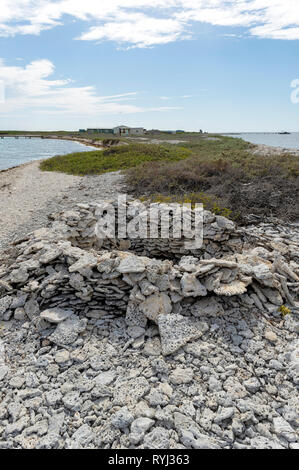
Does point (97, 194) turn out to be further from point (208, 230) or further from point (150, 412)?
point (150, 412)

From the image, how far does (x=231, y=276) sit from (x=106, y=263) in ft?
7.62

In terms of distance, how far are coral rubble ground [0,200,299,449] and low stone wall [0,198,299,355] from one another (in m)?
0.02

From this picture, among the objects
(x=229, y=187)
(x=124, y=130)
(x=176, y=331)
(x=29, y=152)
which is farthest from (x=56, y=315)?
(x=124, y=130)

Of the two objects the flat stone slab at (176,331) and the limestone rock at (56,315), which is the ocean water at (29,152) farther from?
the flat stone slab at (176,331)

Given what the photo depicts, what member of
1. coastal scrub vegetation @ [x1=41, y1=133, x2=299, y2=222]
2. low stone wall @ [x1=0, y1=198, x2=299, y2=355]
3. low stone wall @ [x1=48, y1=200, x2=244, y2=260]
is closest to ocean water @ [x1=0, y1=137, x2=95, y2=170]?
coastal scrub vegetation @ [x1=41, y1=133, x2=299, y2=222]

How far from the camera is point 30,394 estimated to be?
3.58 metres

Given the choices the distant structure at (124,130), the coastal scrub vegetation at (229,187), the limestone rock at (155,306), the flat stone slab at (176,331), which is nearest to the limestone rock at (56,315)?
the limestone rock at (155,306)

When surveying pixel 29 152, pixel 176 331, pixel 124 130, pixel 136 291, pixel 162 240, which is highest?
pixel 124 130

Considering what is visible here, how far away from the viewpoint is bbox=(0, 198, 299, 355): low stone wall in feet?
15.2

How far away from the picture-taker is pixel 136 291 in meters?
4.86

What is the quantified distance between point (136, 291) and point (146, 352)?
3.53 feet

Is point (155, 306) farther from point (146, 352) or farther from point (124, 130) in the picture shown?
point (124, 130)

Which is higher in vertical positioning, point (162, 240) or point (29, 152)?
point (29, 152)

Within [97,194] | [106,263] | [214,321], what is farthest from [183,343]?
[97,194]
